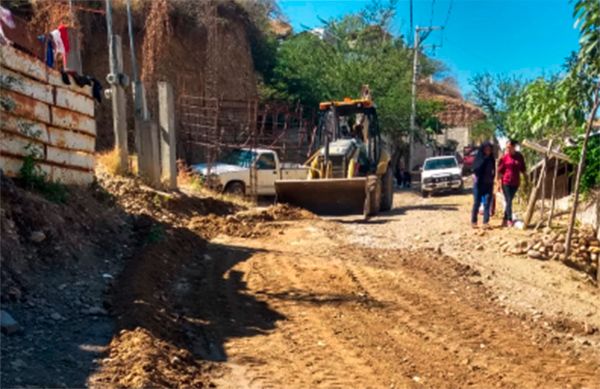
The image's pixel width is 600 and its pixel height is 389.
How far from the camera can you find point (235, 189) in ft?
61.1

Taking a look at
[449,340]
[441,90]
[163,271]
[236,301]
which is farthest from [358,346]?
[441,90]

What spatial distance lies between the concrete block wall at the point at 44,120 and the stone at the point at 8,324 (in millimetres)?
2711

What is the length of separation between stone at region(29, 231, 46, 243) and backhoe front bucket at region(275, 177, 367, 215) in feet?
27.9

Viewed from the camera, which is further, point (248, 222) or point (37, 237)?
point (248, 222)

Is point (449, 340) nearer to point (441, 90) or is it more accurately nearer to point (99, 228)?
point (99, 228)

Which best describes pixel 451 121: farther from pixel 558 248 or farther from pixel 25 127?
pixel 25 127

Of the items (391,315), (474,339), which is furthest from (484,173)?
(474,339)

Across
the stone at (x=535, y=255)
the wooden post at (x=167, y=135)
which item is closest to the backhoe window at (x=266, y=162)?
the wooden post at (x=167, y=135)

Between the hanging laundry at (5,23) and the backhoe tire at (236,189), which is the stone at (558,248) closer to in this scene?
the hanging laundry at (5,23)

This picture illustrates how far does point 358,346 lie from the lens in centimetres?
584

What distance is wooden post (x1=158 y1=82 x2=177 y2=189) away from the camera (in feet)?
48.0

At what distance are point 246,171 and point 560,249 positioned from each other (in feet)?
32.9

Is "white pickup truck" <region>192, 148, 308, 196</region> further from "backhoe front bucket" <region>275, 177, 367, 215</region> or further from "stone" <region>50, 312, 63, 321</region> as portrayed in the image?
"stone" <region>50, 312, 63, 321</region>

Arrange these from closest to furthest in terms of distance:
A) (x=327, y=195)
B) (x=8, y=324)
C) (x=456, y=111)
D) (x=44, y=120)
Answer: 1. (x=8, y=324)
2. (x=44, y=120)
3. (x=327, y=195)
4. (x=456, y=111)
